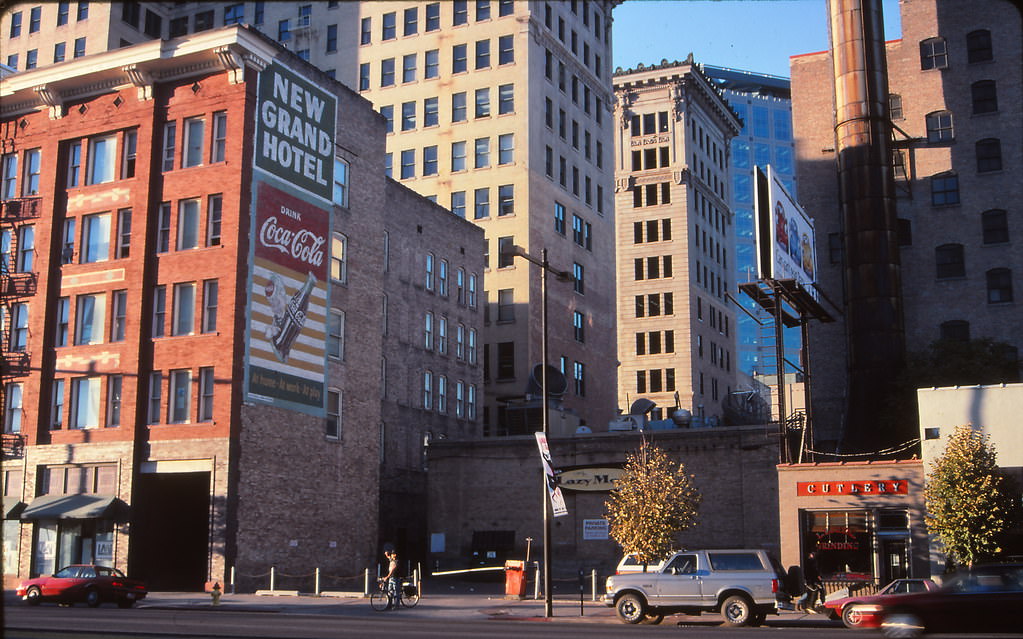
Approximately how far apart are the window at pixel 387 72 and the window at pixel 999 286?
4489 centimetres

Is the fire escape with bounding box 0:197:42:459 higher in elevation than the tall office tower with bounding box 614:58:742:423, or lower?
lower

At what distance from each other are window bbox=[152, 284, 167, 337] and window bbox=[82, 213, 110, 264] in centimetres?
311

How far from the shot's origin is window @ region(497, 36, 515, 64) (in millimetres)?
74500

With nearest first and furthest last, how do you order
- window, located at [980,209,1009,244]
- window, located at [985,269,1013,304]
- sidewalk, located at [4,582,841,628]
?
sidewalk, located at [4,582,841,628]
window, located at [985,269,1013,304]
window, located at [980,209,1009,244]

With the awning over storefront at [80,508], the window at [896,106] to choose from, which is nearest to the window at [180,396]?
the awning over storefront at [80,508]

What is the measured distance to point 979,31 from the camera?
57.0 meters

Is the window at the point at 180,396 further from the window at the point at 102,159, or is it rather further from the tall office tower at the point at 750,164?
the tall office tower at the point at 750,164

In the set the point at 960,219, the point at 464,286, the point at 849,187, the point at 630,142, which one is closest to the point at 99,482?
the point at 464,286

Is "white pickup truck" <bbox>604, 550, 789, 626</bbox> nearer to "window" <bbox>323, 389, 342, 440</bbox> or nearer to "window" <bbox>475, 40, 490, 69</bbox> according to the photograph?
"window" <bbox>323, 389, 342, 440</bbox>

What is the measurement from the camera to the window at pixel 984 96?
56.1m

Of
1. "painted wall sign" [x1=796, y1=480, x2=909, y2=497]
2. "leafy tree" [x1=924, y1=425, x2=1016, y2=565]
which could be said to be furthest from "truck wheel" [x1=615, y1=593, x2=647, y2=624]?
"painted wall sign" [x1=796, y1=480, x2=909, y2=497]

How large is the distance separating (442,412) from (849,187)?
83.6ft

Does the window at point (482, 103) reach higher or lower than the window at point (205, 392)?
higher

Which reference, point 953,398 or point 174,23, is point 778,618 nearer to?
point 953,398
